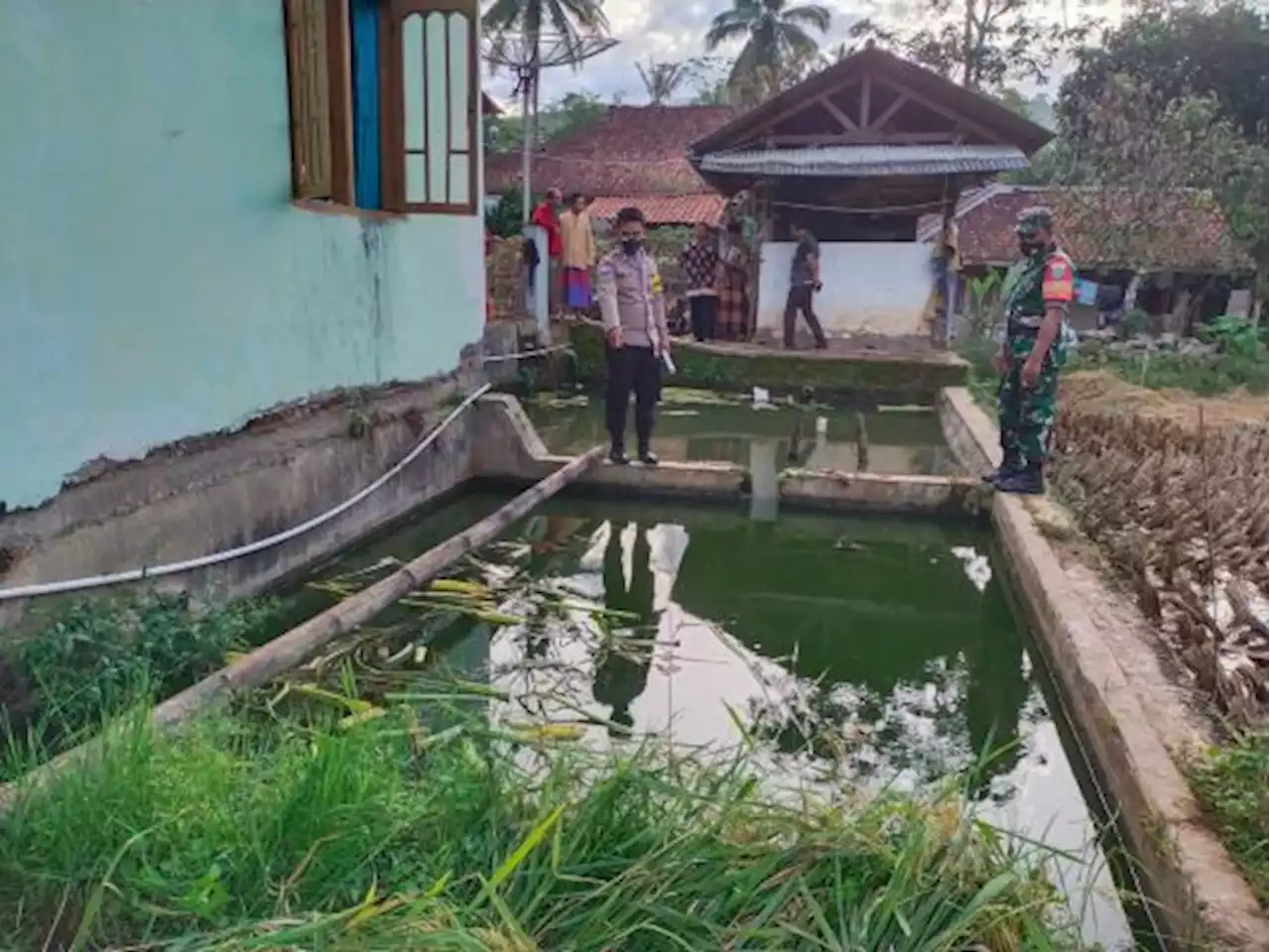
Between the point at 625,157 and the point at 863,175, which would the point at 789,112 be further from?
the point at 625,157

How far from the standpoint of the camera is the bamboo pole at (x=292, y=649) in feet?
9.09

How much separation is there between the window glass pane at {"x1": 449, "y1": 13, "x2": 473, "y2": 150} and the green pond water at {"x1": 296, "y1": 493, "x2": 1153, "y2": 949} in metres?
2.53

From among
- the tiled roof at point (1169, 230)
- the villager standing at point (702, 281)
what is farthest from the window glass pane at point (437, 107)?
the tiled roof at point (1169, 230)

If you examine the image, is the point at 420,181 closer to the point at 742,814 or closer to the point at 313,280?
the point at 313,280

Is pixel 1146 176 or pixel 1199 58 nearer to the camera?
pixel 1146 176

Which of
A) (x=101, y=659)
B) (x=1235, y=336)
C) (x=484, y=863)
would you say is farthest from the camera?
(x=1235, y=336)

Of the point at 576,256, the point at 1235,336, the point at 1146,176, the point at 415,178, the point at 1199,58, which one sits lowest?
the point at 1235,336

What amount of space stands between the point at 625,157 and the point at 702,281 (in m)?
14.2

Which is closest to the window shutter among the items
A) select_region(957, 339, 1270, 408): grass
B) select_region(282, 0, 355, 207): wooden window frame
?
select_region(282, 0, 355, 207): wooden window frame

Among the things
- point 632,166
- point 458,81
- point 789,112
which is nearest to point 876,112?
point 789,112

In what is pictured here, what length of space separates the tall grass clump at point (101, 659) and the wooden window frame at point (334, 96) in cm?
240

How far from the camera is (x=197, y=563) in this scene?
4.67m

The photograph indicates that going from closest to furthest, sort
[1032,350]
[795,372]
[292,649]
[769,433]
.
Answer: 1. [292,649]
2. [1032,350]
3. [769,433]
4. [795,372]

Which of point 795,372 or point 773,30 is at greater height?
point 773,30
